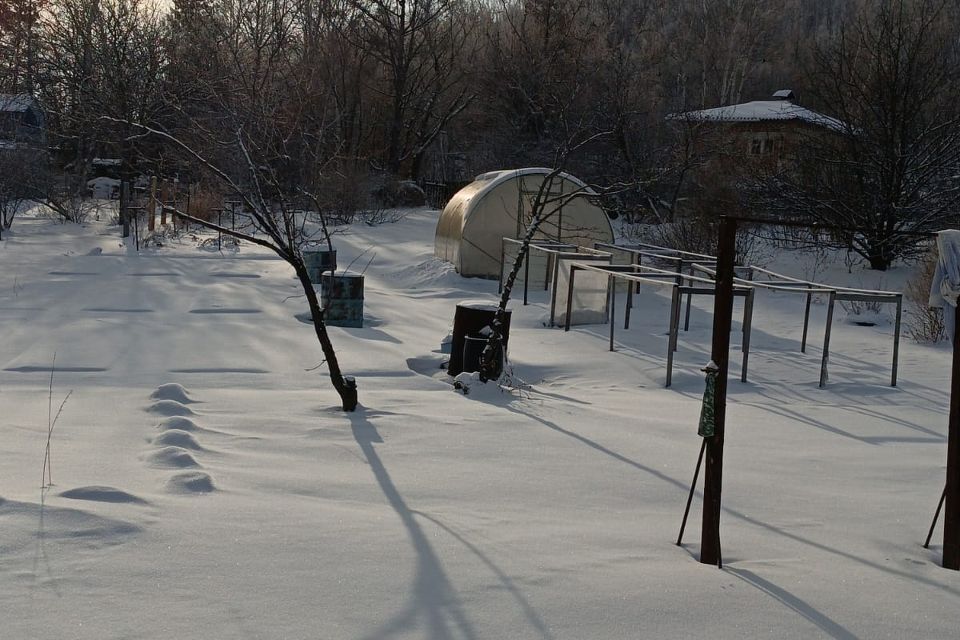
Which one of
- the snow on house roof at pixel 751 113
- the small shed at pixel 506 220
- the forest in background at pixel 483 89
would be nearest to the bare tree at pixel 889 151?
the forest in background at pixel 483 89

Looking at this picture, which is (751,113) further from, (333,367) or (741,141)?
(333,367)

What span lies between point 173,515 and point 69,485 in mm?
712

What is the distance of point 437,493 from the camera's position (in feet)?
15.9

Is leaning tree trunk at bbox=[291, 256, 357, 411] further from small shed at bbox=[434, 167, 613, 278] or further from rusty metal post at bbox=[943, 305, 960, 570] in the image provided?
small shed at bbox=[434, 167, 613, 278]

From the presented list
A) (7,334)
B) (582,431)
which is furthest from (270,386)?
(7,334)

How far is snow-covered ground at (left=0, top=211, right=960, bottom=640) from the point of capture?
324 cm

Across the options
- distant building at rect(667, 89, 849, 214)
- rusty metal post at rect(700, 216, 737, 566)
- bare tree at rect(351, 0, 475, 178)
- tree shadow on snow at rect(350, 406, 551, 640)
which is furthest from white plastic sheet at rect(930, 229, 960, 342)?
bare tree at rect(351, 0, 475, 178)

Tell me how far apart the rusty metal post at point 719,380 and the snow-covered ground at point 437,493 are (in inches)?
4.7

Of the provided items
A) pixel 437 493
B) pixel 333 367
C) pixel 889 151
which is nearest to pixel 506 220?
pixel 889 151

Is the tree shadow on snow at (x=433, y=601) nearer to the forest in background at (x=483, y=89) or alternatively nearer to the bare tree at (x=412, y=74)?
the forest in background at (x=483, y=89)

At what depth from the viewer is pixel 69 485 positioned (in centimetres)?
437

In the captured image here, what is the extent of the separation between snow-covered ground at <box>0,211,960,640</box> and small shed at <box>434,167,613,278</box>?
654 cm

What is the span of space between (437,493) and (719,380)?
1.69 meters

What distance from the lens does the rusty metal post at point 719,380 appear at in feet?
12.0
